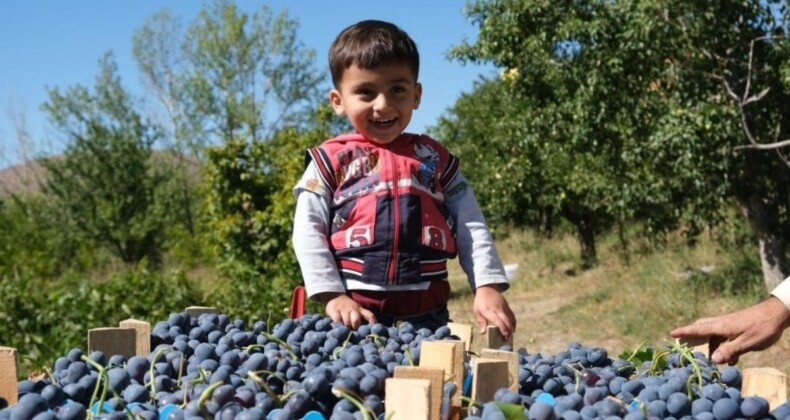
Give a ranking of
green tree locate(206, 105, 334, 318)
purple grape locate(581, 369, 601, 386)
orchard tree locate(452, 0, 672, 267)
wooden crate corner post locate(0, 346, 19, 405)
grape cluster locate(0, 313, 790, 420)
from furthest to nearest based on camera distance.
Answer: green tree locate(206, 105, 334, 318) < orchard tree locate(452, 0, 672, 267) < purple grape locate(581, 369, 601, 386) < wooden crate corner post locate(0, 346, 19, 405) < grape cluster locate(0, 313, 790, 420)

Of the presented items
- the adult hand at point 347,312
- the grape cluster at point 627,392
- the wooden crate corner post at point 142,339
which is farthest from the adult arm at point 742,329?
the wooden crate corner post at point 142,339

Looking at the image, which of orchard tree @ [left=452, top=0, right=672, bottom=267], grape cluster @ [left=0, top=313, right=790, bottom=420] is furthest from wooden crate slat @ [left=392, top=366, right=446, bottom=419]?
orchard tree @ [left=452, top=0, right=672, bottom=267]

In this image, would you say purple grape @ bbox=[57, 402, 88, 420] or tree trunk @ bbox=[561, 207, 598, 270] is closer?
purple grape @ bbox=[57, 402, 88, 420]

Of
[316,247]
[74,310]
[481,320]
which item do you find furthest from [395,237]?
[74,310]

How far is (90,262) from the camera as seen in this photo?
21359mm

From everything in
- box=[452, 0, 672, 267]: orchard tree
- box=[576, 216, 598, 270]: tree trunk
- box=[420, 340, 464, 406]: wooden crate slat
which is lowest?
box=[420, 340, 464, 406]: wooden crate slat

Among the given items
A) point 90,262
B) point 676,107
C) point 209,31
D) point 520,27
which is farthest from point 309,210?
point 209,31

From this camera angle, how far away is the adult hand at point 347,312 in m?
2.06

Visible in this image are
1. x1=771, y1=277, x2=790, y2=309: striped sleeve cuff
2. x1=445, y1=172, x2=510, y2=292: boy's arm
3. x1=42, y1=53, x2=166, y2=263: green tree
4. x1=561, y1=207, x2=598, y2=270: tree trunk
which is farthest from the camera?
x1=42, y1=53, x2=166, y2=263: green tree

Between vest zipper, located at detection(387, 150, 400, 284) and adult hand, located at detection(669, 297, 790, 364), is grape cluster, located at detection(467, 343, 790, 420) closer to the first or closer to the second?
adult hand, located at detection(669, 297, 790, 364)

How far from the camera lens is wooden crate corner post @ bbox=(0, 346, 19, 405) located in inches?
52.5

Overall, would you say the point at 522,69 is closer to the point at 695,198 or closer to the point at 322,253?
the point at 695,198

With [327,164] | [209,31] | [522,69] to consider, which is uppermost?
[209,31]

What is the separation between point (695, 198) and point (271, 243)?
15.0 ft
